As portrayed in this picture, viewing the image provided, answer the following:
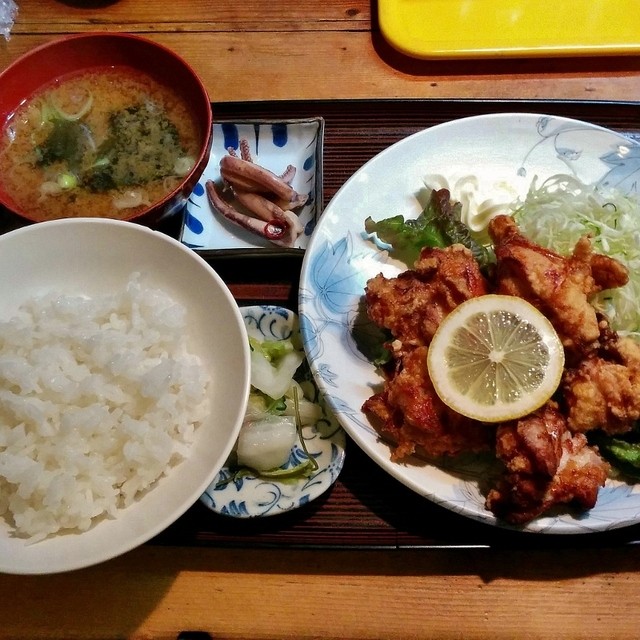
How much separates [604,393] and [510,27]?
2.02 m

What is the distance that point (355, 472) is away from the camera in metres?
1.98

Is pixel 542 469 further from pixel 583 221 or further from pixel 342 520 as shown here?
pixel 583 221

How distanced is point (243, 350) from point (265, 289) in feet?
1.86

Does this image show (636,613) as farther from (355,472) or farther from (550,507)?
(355,472)

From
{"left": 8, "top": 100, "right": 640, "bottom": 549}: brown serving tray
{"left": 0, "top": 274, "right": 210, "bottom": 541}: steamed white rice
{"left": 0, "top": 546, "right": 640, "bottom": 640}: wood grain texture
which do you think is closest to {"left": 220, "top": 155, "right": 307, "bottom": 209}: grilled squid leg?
{"left": 8, "top": 100, "right": 640, "bottom": 549}: brown serving tray

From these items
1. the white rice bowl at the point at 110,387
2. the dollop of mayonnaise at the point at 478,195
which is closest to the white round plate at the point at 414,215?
the dollop of mayonnaise at the point at 478,195

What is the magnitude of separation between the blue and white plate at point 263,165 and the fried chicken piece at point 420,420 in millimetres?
750

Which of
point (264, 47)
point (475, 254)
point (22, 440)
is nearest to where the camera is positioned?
point (22, 440)

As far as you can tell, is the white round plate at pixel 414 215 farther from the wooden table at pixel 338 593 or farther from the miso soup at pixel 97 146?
the miso soup at pixel 97 146

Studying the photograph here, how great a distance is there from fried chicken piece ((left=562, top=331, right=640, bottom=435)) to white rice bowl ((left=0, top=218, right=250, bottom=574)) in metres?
1.02

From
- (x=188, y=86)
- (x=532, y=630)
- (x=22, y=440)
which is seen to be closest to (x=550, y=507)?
(x=532, y=630)

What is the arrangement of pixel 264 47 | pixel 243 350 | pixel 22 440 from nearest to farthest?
pixel 22 440
pixel 243 350
pixel 264 47

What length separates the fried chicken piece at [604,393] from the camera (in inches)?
69.3

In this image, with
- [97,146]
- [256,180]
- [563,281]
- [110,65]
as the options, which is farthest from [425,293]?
[110,65]
